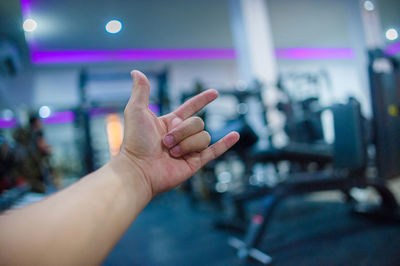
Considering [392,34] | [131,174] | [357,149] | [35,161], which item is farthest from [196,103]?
[35,161]

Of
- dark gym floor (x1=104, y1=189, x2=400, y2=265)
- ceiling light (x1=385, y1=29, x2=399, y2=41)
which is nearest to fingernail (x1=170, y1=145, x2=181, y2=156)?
ceiling light (x1=385, y1=29, x2=399, y2=41)

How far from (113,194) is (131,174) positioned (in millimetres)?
74

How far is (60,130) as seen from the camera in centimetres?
743

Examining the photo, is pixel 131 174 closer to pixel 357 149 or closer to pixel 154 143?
pixel 154 143

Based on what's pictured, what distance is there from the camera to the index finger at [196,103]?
0.80 m

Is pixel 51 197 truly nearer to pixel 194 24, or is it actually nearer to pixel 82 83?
pixel 82 83

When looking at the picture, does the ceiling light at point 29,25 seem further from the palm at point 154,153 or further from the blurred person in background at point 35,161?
the blurred person in background at point 35,161

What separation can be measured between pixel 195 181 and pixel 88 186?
124 inches

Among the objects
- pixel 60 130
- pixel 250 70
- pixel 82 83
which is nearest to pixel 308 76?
pixel 250 70

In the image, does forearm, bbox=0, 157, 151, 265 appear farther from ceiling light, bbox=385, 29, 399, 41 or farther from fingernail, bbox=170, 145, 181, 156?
ceiling light, bbox=385, 29, 399, 41

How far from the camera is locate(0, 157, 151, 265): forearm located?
15.6 inches

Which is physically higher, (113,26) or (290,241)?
(113,26)

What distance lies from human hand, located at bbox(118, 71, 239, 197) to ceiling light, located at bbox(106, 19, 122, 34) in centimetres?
22

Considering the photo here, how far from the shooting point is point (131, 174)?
61 cm
